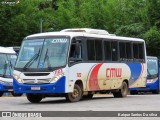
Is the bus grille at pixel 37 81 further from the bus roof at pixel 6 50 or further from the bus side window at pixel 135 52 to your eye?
the bus roof at pixel 6 50

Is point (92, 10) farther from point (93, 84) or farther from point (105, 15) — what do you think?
point (93, 84)

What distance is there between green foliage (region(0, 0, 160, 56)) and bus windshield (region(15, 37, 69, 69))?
24.6 meters

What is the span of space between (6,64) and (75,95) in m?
11.4

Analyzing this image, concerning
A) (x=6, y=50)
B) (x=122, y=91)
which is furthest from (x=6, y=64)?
(x=122, y=91)

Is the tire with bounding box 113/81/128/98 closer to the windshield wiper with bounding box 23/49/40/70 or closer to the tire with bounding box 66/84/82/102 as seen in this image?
the tire with bounding box 66/84/82/102

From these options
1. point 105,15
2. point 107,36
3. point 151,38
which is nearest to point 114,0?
point 105,15

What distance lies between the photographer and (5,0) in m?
46.7

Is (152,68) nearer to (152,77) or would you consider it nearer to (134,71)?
(152,77)

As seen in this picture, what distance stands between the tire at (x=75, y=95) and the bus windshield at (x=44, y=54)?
4.58 feet

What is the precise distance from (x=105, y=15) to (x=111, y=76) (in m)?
28.3

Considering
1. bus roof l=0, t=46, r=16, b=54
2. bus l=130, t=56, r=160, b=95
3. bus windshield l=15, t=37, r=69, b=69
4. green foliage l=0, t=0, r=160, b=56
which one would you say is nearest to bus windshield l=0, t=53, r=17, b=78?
bus roof l=0, t=46, r=16, b=54

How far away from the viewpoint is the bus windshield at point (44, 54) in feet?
69.6

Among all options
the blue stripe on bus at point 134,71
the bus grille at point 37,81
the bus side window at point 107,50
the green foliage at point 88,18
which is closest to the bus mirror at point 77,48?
the bus grille at point 37,81

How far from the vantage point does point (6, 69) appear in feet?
107
